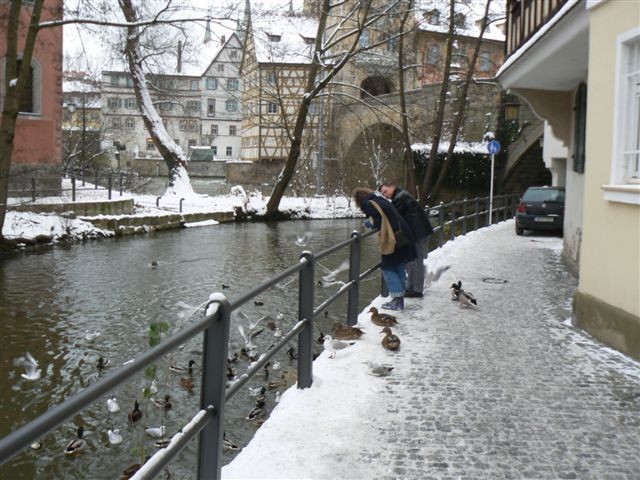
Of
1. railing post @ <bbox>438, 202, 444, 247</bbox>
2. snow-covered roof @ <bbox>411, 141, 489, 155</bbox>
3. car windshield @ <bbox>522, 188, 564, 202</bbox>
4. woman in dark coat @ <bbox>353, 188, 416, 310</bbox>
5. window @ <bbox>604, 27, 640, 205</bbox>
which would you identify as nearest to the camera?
window @ <bbox>604, 27, 640, 205</bbox>

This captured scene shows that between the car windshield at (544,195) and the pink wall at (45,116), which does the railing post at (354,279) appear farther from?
the pink wall at (45,116)

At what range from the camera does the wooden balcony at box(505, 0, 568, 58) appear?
35.9 ft

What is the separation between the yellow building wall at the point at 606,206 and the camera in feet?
21.1

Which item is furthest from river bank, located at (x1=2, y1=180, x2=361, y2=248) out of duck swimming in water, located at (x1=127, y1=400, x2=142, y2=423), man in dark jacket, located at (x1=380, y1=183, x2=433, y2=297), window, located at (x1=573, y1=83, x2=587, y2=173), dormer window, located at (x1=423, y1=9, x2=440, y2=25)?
window, located at (x1=573, y1=83, x2=587, y2=173)

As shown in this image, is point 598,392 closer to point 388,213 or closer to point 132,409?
point 388,213

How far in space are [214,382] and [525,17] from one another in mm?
11348

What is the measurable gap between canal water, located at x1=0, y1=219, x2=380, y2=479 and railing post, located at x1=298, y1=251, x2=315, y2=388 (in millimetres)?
970

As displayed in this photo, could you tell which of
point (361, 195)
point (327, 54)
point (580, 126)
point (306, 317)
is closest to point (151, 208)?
point (327, 54)

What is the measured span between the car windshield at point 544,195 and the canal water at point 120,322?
15.3 ft

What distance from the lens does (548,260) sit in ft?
46.4

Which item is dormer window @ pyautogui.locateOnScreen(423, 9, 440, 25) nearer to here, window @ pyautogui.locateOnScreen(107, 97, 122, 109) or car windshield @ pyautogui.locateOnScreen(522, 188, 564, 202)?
car windshield @ pyautogui.locateOnScreen(522, 188, 564, 202)

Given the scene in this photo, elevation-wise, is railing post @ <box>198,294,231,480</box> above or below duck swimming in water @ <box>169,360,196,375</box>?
above

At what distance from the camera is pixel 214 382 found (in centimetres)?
347

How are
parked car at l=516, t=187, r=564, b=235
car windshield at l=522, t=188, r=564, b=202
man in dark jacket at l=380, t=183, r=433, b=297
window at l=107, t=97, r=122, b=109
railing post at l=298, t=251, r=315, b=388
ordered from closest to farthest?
railing post at l=298, t=251, r=315, b=388 < man in dark jacket at l=380, t=183, r=433, b=297 < parked car at l=516, t=187, r=564, b=235 < car windshield at l=522, t=188, r=564, b=202 < window at l=107, t=97, r=122, b=109
